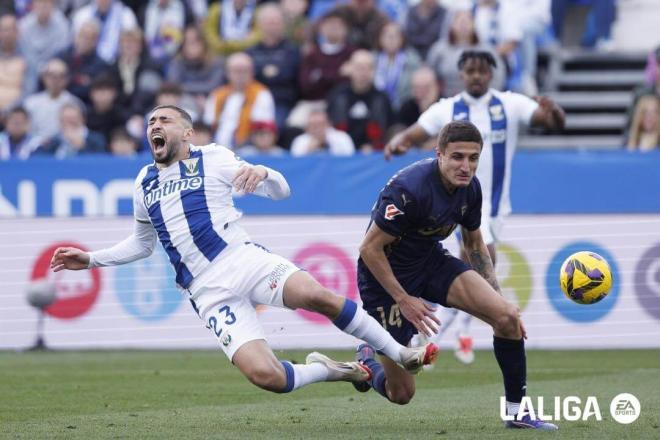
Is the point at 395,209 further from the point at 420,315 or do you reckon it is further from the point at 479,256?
the point at 479,256

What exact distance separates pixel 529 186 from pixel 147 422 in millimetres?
7380

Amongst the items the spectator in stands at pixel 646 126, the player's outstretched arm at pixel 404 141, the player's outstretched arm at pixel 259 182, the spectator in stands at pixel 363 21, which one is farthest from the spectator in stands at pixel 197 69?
the player's outstretched arm at pixel 259 182

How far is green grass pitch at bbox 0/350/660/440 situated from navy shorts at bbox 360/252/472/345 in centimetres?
65

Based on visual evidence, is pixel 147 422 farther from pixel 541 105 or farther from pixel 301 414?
pixel 541 105

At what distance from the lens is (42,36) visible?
2048 centimetres

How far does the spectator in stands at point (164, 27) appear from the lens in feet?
66.4

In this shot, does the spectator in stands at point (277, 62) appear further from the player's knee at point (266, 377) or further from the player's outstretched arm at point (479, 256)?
the player's knee at point (266, 377)

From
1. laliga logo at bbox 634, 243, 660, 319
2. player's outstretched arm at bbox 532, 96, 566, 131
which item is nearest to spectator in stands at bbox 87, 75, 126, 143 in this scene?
laliga logo at bbox 634, 243, 660, 319

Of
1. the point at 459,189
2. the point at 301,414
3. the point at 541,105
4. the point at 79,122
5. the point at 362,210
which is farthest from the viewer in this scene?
the point at 79,122

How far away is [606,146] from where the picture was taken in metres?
18.8

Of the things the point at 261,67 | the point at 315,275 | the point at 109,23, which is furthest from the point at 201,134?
the point at 109,23

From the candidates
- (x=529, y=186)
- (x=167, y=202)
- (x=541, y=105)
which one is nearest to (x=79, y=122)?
(x=529, y=186)

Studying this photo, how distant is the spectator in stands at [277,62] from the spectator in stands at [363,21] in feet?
2.84

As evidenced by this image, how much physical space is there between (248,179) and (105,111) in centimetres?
1049
